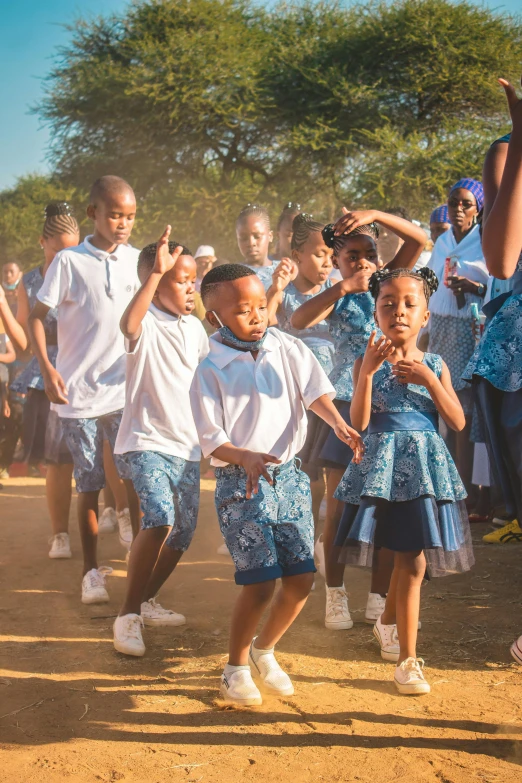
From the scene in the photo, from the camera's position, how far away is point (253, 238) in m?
6.73

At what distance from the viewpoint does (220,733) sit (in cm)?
338

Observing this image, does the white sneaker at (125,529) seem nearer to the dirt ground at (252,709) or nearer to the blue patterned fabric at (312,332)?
the dirt ground at (252,709)

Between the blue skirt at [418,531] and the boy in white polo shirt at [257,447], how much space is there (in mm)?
323

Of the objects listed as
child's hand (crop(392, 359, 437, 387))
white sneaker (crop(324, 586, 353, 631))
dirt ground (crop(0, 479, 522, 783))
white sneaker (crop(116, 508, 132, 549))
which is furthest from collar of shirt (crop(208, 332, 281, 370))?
white sneaker (crop(116, 508, 132, 549))

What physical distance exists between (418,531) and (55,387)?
8.04ft

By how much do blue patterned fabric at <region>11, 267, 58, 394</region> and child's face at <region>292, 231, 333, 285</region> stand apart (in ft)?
6.63

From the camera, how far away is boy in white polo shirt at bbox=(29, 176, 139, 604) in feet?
17.9

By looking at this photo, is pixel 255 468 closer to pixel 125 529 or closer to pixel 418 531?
pixel 418 531

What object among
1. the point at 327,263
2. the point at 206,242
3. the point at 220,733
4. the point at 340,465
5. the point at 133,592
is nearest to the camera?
the point at 220,733

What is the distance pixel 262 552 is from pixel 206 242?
3278 cm

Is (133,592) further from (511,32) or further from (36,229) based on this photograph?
(36,229)

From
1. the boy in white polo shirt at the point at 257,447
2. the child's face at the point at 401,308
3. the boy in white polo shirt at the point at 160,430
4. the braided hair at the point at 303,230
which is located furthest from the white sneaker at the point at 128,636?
the braided hair at the point at 303,230

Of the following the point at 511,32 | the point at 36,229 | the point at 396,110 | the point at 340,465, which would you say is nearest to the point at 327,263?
the point at 340,465

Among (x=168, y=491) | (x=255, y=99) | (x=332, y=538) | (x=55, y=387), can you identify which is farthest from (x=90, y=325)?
(x=255, y=99)
